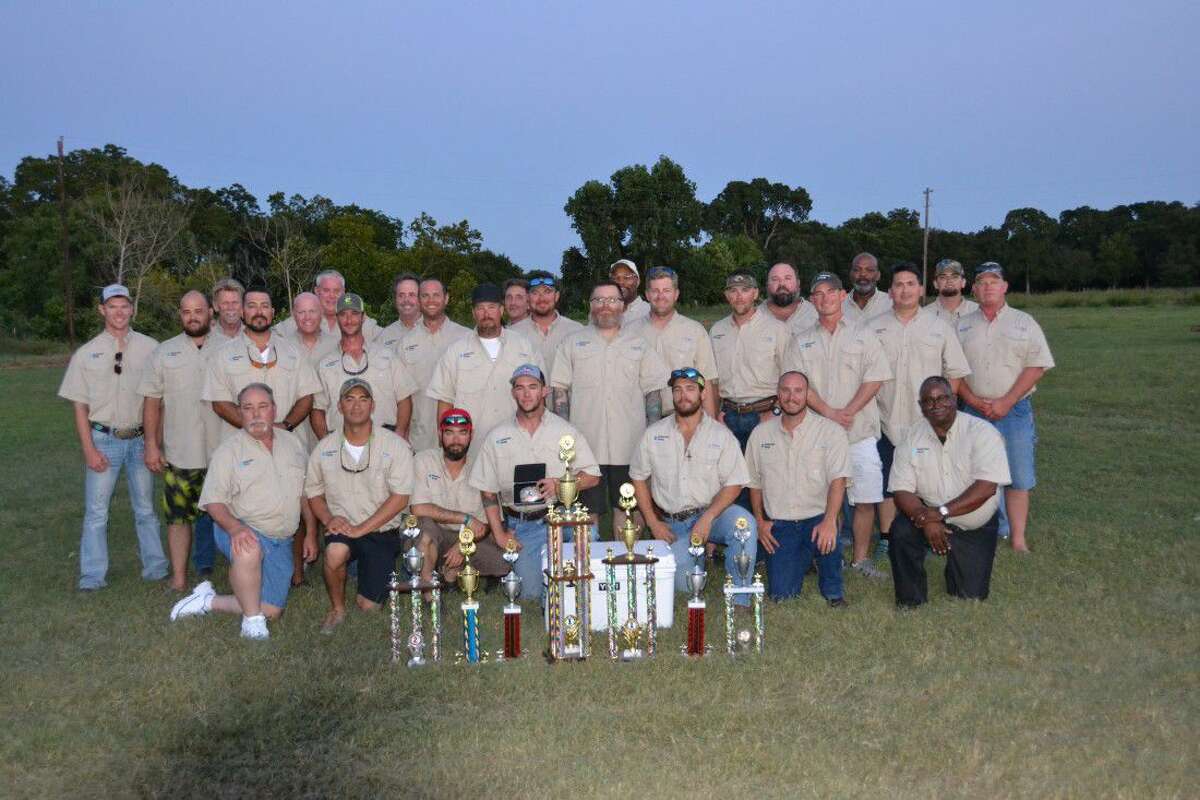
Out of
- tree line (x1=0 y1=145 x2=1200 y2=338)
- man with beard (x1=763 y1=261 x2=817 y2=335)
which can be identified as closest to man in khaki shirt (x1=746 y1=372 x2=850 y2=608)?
man with beard (x1=763 y1=261 x2=817 y2=335)

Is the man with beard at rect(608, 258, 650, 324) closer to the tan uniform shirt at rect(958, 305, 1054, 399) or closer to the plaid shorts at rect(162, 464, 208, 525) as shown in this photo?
the tan uniform shirt at rect(958, 305, 1054, 399)

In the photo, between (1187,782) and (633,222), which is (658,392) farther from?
(633,222)

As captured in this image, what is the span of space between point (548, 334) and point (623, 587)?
292cm

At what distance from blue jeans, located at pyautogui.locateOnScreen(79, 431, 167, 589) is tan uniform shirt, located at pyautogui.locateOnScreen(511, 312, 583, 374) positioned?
2980 millimetres

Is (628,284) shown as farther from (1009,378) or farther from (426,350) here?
(1009,378)

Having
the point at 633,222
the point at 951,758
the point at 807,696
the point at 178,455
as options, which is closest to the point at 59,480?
the point at 178,455

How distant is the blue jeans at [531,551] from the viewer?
7.63 meters

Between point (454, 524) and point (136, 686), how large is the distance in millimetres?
2320

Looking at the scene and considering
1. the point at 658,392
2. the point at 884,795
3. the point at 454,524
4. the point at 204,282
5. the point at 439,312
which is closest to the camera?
the point at 884,795

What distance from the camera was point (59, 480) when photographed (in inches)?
528

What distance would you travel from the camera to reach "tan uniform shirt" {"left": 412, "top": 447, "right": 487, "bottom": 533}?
25.2 feet

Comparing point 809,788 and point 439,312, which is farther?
point 439,312

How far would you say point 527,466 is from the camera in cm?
742

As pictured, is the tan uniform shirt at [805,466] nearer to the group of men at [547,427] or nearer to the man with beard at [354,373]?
the group of men at [547,427]
